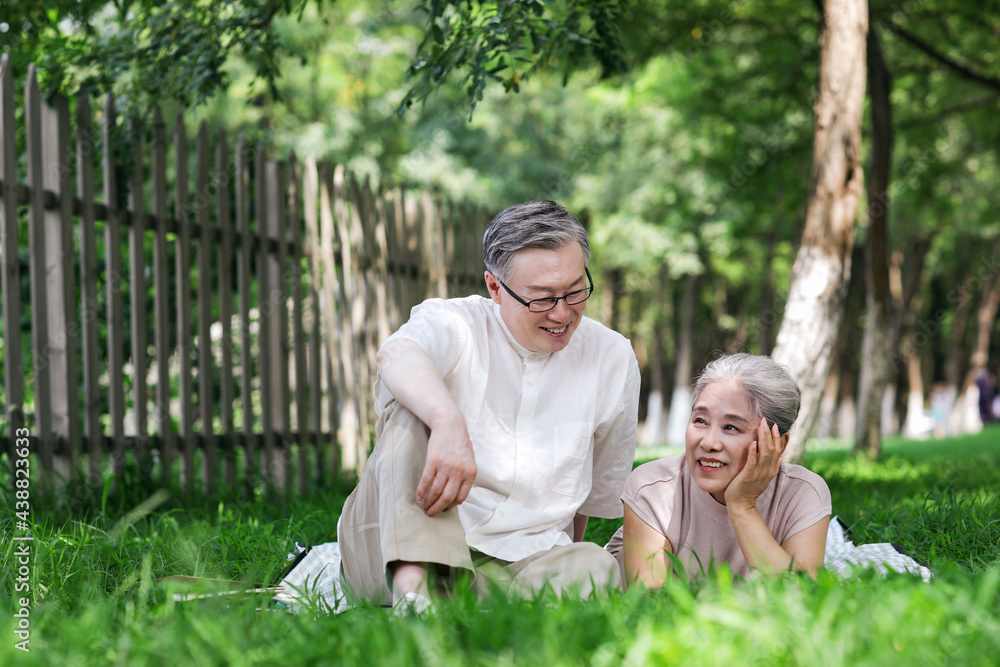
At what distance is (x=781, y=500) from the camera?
111 inches

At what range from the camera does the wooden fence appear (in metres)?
4.23

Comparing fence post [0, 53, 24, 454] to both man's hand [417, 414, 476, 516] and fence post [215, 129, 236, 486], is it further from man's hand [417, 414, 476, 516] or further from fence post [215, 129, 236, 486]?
man's hand [417, 414, 476, 516]

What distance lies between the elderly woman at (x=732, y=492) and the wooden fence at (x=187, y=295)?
2.87m

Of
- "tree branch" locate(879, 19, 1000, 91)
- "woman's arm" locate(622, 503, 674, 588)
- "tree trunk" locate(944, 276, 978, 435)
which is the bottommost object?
"tree trunk" locate(944, 276, 978, 435)

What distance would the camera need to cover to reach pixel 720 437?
2766mm

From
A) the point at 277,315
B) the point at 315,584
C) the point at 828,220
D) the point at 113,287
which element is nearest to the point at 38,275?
the point at 113,287

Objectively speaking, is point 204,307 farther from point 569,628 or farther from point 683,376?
point 683,376

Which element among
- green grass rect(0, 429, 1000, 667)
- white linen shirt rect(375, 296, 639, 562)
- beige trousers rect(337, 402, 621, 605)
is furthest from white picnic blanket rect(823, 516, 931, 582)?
white linen shirt rect(375, 296, 639, 562)

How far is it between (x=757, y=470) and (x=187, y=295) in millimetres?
3641

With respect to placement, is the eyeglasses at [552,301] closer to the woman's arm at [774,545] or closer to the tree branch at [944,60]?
the woman's arm at [774,545]

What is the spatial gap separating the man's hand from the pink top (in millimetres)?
678

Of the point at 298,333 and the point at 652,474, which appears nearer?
the point at 652,474

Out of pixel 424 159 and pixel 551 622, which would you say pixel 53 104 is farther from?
pixel 424 159

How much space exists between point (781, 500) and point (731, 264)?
748 inches
